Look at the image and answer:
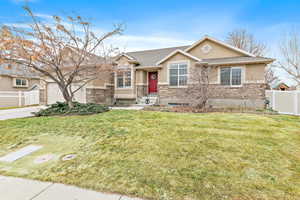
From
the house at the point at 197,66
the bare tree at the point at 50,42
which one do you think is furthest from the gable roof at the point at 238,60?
the bare tree at the point at 50,42

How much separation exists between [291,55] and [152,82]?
1498 cm

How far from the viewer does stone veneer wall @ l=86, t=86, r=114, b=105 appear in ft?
43.8

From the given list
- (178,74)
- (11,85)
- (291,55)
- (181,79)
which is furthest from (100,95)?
(291,55)

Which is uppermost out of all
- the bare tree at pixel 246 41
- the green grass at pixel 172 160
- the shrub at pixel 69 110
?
the bare tree at pixel 246 41

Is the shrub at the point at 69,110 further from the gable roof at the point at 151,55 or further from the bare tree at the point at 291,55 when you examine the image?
the bare tree at the point at 291,55

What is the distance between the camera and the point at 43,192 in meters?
2.42

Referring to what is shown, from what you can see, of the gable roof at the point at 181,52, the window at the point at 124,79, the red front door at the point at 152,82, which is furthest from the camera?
the red front door at the point at 152,82

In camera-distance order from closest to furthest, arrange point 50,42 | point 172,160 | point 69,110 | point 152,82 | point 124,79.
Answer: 1. point 172,160
2. point 50,42
3. point 69,110
4. point 124,79
5. point 152,82

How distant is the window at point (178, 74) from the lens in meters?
12.5

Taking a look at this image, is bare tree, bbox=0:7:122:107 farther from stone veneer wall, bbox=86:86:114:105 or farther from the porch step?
the porch step

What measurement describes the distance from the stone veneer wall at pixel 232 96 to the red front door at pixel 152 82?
202 centimetres

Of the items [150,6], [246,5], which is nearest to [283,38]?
[246,5]

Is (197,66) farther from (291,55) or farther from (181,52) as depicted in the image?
(291,55)

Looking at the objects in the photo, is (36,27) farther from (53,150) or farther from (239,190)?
(239,190)
